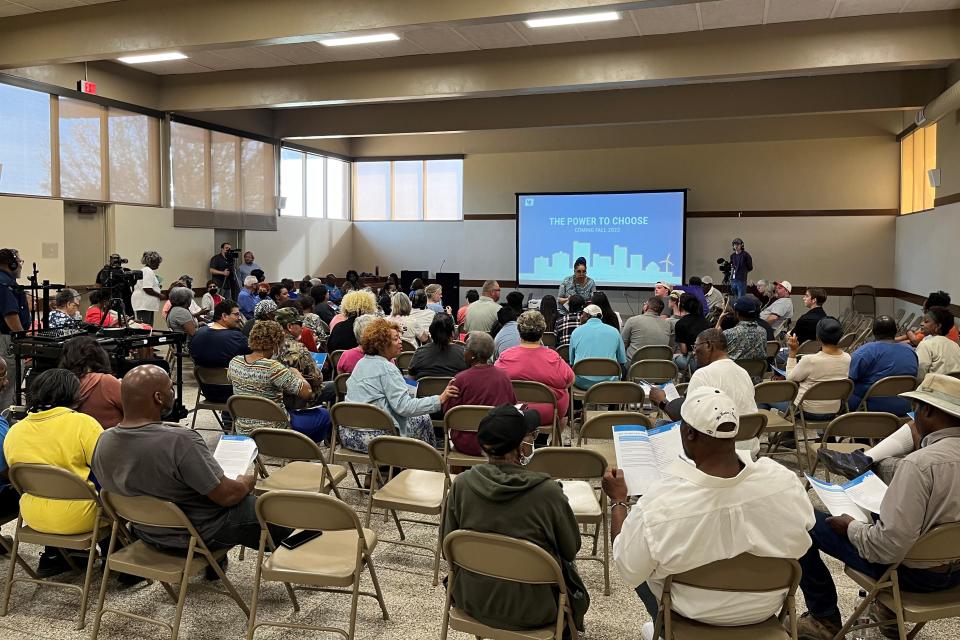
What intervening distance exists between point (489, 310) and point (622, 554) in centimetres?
566

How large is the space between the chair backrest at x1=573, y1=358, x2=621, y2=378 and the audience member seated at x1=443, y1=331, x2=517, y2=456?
5.99ft

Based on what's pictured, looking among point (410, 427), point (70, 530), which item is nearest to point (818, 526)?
point (410, 427)

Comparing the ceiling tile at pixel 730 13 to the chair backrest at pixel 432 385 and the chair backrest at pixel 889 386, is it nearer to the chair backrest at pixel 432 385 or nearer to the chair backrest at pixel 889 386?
the chair backrest at pixel 889 386

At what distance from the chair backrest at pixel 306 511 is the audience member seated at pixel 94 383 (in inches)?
64.4

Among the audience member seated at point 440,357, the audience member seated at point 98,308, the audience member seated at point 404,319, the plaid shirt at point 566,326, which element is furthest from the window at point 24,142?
the plaid shirt at point 566,326

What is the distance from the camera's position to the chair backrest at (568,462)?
3289 mm

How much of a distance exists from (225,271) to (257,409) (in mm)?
8931

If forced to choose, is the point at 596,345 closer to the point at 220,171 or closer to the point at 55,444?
the point at 55,444

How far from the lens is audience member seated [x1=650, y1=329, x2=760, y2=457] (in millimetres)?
4027

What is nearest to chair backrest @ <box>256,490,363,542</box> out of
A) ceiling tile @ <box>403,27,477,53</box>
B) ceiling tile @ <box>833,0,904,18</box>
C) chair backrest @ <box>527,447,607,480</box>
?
chair backrest @ <box>527,447,607,480</box>

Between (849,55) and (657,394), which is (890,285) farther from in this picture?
(657,394)

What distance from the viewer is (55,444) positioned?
10.5 ft

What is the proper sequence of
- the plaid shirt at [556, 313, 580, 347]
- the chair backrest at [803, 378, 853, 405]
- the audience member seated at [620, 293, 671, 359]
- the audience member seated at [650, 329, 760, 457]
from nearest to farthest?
the audience member seated at [650, 329, 760, 457] → the chair backrest at [803, 378, 853, 405] → the audience member seated at [620, 293, 671, 359] → the plaid shirt at [556, 313, 580, 347]

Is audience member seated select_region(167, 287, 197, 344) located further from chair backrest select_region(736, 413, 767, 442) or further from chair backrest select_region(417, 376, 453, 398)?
chair backrest select_region(736, 413, 767, 442)
